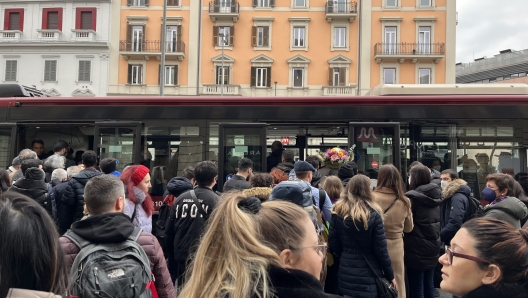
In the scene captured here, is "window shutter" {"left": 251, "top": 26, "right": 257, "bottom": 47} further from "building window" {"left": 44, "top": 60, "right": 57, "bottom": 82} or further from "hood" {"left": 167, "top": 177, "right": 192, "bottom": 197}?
"hood" {"left": 167, "top": 177, "right": 192, "bottom": 197}

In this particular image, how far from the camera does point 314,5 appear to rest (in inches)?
1438

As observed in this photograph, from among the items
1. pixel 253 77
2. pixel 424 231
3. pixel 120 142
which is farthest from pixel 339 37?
pixel 424 231

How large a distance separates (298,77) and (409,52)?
31.1 feet

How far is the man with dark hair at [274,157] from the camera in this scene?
29.9 ft

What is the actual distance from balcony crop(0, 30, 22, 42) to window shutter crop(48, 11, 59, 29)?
249 cm

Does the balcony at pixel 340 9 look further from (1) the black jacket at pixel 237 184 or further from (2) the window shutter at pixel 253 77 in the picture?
(1) the black jacket at pixel 237 184

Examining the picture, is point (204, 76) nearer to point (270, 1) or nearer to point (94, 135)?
point (270, 1)

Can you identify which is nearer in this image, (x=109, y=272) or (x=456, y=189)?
(x=109, y=272)

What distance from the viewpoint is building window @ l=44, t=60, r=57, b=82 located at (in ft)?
117

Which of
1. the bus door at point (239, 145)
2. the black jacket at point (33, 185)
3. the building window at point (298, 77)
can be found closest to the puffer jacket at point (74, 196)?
the black jacket at point (33, 185)

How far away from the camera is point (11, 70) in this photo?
118 ft

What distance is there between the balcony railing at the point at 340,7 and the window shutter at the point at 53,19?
906 inches

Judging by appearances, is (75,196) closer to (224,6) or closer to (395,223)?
(395,223)

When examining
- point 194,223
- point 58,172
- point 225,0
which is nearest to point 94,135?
point 58,172
